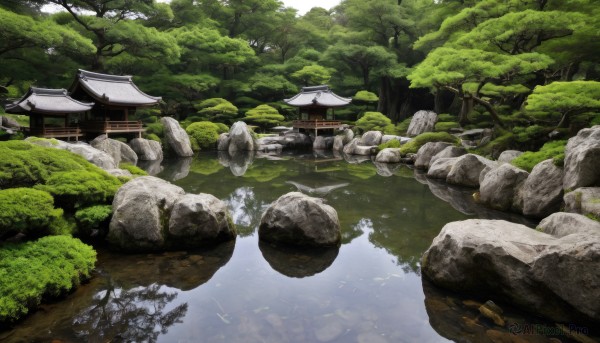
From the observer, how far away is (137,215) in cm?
704

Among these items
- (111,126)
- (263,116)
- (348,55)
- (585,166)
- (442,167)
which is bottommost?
(442,167)

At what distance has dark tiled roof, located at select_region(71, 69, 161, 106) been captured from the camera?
830 inches

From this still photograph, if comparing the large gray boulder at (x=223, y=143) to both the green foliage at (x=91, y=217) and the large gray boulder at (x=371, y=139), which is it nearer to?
the large gray boulder at (x=371, y=139)

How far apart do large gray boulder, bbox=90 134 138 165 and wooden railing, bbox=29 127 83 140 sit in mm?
1282

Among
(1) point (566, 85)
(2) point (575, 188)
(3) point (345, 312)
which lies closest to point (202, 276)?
(3) point (345, 312)

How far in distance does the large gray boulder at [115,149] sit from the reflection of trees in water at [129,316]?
13.6 m

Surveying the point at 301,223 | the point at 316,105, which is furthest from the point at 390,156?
the point at 301,223

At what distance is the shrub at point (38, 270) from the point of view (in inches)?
184

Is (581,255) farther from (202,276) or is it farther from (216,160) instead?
(216,160)

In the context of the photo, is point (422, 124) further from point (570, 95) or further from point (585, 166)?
point (585, 166)

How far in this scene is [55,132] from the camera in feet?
62.9

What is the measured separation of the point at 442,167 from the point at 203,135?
17.7m

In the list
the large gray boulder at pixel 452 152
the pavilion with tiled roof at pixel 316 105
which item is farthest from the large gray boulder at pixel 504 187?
the pavilion with tiled roof at pixel 316 105

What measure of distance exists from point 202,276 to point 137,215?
1.86 metres
